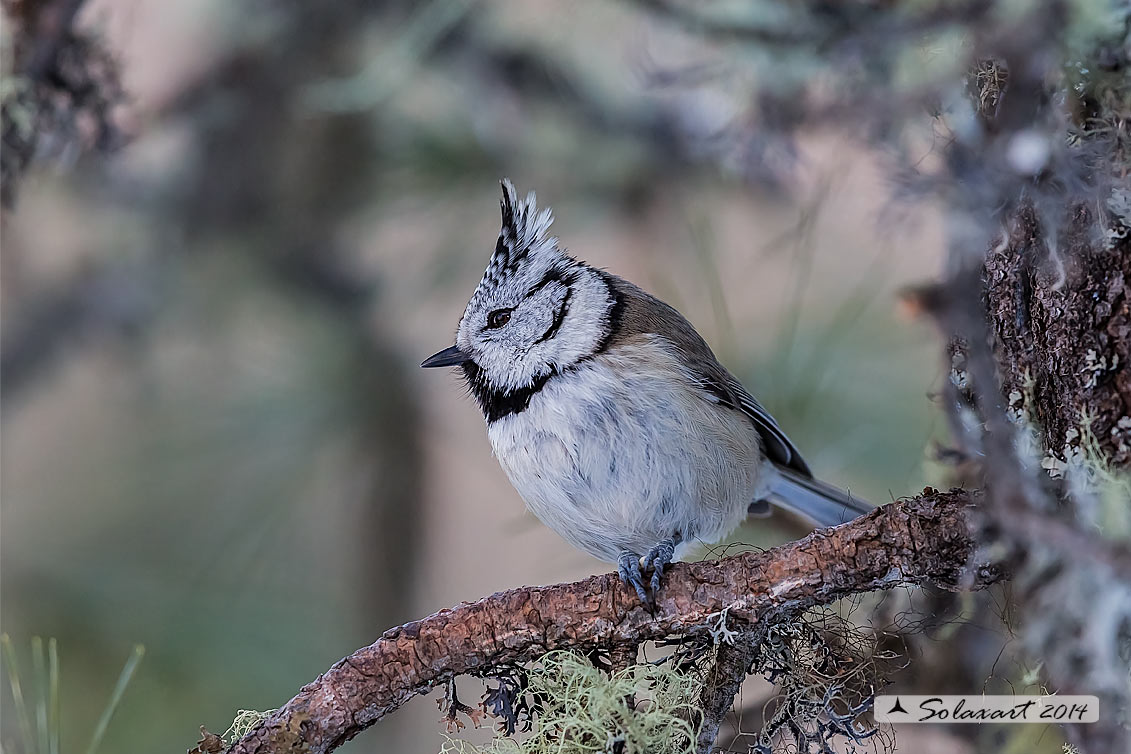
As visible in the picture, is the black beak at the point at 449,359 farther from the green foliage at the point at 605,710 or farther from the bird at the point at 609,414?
the green foliage at the point at 605,710

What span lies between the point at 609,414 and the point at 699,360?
0.26 meters

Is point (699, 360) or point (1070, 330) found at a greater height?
point (699, 360)

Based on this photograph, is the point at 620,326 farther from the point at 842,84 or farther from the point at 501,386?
the point at 842,84

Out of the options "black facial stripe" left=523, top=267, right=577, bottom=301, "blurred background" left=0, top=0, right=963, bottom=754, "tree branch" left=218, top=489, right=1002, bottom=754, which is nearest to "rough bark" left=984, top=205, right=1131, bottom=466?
"tree branch" left=218, top=489, right=1002, bottom=754

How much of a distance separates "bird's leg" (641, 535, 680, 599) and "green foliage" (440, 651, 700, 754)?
8cm

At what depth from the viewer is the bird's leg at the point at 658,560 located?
964 millimetres

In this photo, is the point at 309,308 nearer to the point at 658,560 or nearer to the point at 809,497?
the point at 809,497

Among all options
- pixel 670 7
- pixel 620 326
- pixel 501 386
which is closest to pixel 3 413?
pixel 501 386

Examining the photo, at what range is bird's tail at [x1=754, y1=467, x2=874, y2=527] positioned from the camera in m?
1.52

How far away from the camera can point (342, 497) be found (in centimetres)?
220

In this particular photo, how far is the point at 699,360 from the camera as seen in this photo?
4.75ft

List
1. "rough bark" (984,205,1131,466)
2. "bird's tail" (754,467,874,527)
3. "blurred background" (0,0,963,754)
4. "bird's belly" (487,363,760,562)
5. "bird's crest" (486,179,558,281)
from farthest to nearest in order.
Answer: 1. "blurred background" (0,0,963,754)
2. "bird's tail" (754,467,874,527)
3. "bird's crest" (486,179,558,281)
4. "bird's belly" (487,363,760,562)
5. "rough bark" (984,205,1131,466)

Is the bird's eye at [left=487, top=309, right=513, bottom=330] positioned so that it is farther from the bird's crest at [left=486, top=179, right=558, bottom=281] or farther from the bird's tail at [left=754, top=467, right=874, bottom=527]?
the bird's tail at [left=754, top=467, right=874, bottom=527]

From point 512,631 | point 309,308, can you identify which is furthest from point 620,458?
point 309,308
